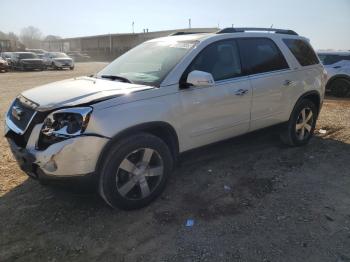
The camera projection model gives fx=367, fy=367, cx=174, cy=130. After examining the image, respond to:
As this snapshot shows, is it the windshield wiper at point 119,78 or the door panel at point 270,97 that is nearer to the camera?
the windshield wiper at point 119,78

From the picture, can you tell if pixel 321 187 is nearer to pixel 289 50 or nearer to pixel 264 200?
pixel 264 200

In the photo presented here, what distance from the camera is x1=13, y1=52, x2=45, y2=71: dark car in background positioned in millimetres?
29391

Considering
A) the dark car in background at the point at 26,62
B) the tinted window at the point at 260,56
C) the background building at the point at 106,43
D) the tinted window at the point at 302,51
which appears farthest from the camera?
the background building at the point at 106,43

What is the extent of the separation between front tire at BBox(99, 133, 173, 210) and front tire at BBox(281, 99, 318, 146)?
251 cm

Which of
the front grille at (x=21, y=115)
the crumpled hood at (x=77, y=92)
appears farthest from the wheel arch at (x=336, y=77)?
the front grille at (x=21, y=115)

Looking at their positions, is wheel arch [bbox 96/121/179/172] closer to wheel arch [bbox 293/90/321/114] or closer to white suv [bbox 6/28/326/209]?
white suv [bbox 6/28/326/209]

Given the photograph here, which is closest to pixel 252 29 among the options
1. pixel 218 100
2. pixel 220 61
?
pixel 220 61

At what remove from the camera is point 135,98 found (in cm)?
360

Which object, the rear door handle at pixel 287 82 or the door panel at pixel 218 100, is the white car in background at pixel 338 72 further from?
the door panel at pixel 218 100

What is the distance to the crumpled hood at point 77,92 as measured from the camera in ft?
11.3

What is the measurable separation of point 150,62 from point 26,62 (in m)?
28.0

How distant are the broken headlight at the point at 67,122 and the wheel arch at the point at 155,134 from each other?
0.99 ft

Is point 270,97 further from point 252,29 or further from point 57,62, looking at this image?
point 57,62

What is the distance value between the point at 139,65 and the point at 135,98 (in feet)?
3.33
